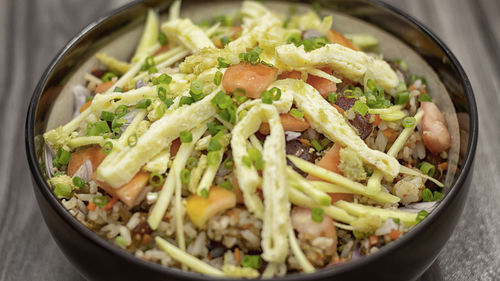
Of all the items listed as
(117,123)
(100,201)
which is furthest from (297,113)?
(100,201)

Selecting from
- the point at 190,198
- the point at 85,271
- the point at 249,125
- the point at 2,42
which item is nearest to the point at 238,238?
the point at 190,198

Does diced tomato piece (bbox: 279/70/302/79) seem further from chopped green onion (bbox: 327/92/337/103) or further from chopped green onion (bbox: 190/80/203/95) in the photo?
chopped green onion (bbox: 190/80/203/95)

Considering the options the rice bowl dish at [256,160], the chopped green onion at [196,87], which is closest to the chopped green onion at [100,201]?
the rice bowl dish at [256,160]

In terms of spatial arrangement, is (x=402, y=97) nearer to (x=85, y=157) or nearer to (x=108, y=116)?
(x=108, y=116)

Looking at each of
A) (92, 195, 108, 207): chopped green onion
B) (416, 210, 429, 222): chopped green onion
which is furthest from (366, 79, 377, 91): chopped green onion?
(92, 195, 108, 207): chopped green onion

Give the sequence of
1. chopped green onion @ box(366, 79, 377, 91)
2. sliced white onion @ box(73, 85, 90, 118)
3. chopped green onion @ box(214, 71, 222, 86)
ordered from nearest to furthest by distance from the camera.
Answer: chopped green onion @ box(214, 71, 222, 86)
chopped green onion @ box(366, 79, 377, 91)
sliced white onion @ box(73, 85, 90, 118)

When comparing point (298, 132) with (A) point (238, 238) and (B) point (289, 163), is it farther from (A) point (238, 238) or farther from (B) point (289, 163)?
(A) point (238, 238)
